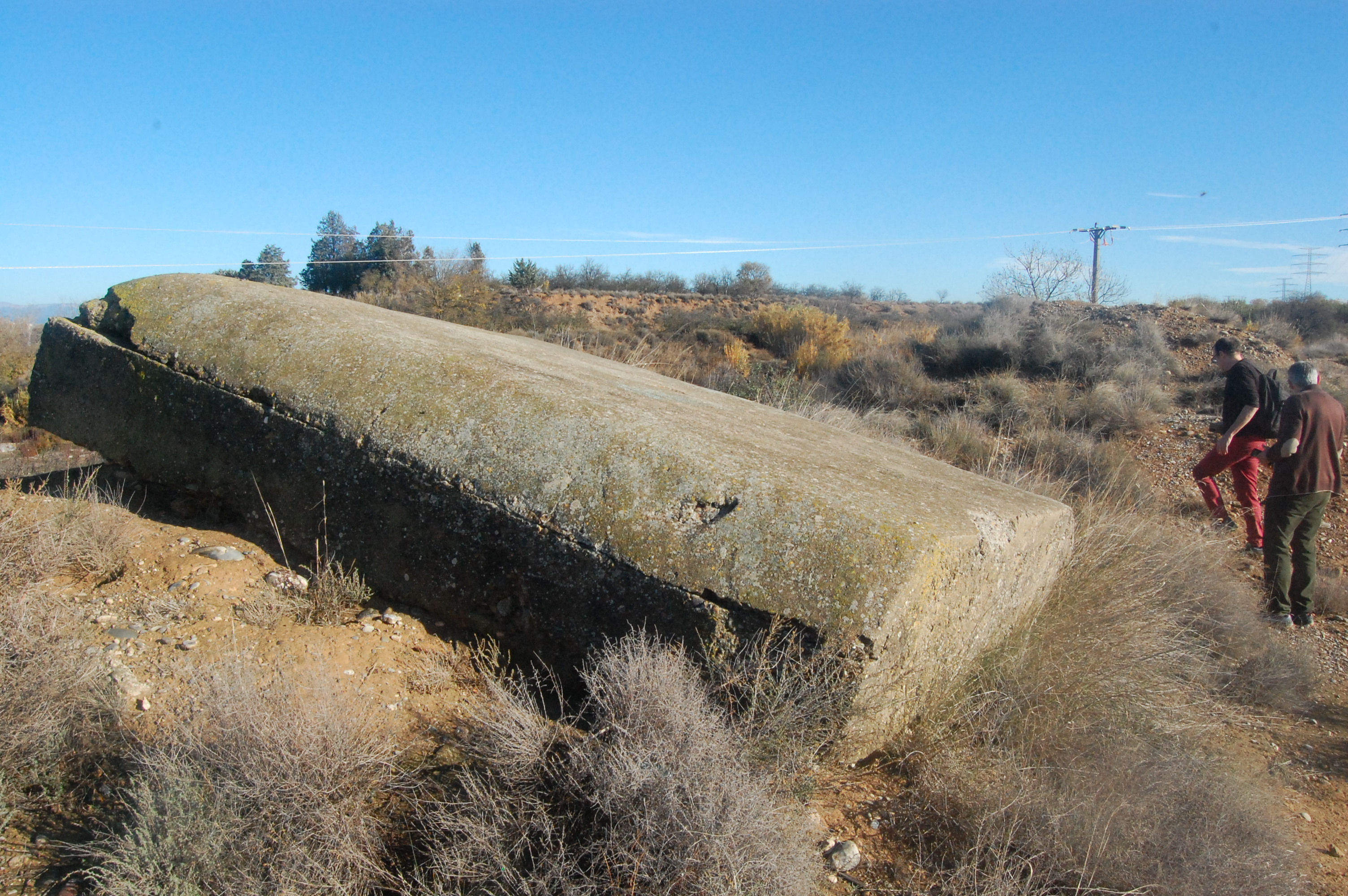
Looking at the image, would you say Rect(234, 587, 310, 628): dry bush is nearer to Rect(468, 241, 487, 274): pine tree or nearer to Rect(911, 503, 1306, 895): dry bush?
Rect(911, 503, 1306, 895): dry bush

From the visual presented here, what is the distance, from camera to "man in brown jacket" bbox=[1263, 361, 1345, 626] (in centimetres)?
519

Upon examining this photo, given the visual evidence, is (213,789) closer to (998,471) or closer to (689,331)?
(998,471)

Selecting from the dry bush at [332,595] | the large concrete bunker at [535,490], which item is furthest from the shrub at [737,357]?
the dry bush at [332,595]

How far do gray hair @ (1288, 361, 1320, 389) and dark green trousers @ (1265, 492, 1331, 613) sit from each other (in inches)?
31.5

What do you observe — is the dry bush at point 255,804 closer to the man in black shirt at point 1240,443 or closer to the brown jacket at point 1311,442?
the brown jacket at point 1311,442

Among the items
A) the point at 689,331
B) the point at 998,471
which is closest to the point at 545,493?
the point at 998,471

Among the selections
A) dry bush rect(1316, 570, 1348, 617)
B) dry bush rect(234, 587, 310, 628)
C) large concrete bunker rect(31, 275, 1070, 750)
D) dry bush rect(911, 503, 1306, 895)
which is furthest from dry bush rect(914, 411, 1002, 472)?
dry bush rect(234, 587, 310, 628)

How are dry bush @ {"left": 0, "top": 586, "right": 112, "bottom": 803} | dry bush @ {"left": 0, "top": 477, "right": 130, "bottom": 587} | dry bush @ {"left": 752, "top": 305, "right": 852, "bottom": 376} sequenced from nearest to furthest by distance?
dry bush @ {"left": 0, "top": 586, "right": 112, "bottom": 803}, dry bush @ {"left": 0, "top": 477, "right": 130, "bottom": 587}, dry bush @ {"left": 752, "top": 305, "right": 852, "bottom": 376}

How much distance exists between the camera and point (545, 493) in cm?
247

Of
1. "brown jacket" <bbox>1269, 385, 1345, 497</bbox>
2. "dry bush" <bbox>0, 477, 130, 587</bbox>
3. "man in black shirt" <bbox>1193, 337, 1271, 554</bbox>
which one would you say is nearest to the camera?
"dry bush" <bbox>0, 477, 130, 587</bbox>

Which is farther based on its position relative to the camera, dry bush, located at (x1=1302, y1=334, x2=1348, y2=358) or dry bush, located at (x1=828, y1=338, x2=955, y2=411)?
dry bush, located at (x1=1302, y1=334, x2=1348, y2=358)

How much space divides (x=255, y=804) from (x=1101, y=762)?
8.21 ft

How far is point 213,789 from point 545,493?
1179 millimetres

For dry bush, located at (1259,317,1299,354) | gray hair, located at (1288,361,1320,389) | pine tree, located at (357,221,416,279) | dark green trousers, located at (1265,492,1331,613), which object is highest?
pine tree, located at (357,221,416,279)
